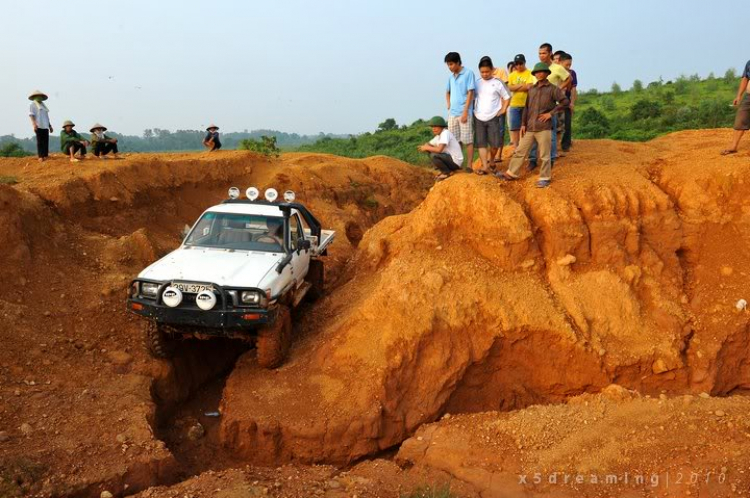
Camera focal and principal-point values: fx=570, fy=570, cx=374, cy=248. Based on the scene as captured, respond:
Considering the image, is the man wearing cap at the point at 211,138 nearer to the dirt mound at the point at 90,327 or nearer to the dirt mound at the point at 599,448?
the dirt mound at the point at 90,327

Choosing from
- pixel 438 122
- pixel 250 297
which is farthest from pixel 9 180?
pixel 438 122

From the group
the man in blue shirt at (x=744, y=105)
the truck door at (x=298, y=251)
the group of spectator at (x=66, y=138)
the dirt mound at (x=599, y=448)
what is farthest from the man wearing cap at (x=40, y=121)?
the man in blue shirt at (x=744, y=105)

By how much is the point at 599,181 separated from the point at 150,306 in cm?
633

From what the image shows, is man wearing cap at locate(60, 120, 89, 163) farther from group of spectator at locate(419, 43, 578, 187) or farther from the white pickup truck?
group of spectator at locate(419, 43, 578, 187)

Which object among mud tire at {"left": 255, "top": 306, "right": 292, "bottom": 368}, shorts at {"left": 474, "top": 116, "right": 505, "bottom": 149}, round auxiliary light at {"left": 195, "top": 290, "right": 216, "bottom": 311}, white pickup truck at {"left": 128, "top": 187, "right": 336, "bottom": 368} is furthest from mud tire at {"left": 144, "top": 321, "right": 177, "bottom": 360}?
shorts at {"left": 474, "top": 116, "right": 505, "bottom": 149}

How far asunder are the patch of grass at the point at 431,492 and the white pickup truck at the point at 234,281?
2.40 m

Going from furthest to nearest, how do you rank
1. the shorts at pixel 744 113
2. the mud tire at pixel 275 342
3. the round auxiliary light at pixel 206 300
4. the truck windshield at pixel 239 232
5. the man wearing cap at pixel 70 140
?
1. the man wearing cap at pixel 70 140
2. the shorts at pixel 744 113
3. the truck windshield at pixel 239 232
4. the mud tire at pixel 275 342
5. the round auxiliary light at pixel 206 300

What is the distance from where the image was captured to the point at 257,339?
6.61 meters

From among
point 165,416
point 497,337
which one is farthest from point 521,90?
point 165,416

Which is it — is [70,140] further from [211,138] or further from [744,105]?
[744,105]

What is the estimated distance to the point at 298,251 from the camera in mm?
7559

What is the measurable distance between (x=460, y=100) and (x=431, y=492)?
606 cm

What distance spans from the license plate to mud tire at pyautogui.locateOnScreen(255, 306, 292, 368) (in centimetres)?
84

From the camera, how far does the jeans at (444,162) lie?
8930mm
